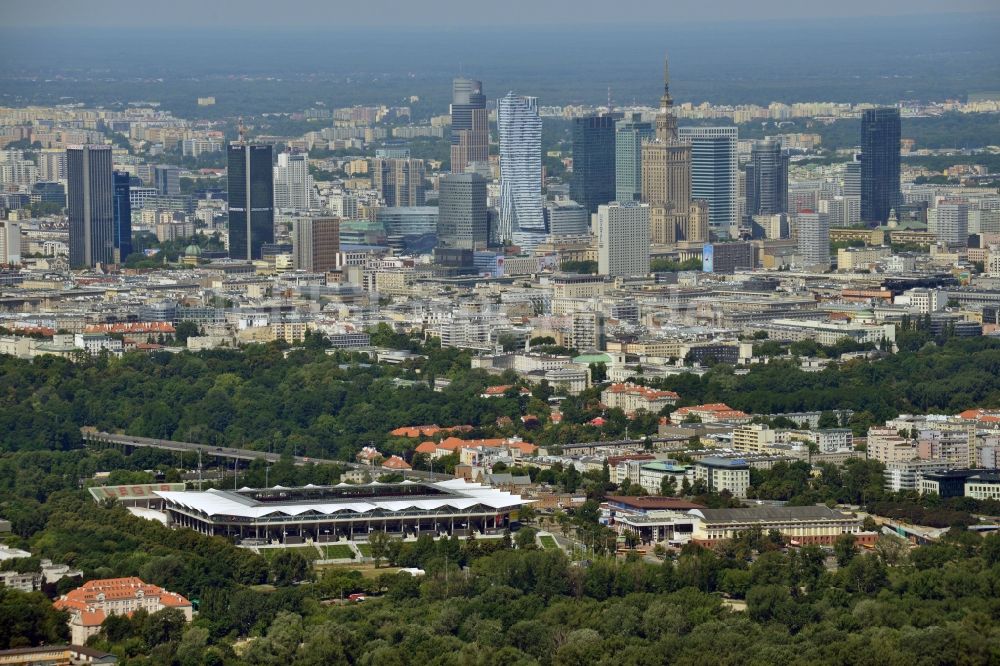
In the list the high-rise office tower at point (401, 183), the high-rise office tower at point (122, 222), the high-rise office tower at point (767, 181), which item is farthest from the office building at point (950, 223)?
the high-rise office tower at point (122, 222)

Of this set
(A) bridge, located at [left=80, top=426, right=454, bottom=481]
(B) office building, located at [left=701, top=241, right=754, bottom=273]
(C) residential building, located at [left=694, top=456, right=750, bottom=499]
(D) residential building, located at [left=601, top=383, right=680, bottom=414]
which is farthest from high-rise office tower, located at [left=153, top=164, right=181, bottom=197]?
(C) residential building, located at [left=694, top=456, right=750, bottom=499]

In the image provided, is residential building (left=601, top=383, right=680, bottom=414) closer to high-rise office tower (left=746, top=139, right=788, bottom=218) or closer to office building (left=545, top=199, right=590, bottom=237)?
office building (left=545, top=199, right=590, bottom=237)

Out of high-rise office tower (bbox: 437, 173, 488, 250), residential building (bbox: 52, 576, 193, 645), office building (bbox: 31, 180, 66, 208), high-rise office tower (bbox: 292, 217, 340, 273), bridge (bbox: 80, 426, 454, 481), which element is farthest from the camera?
office building (bbox: 31, 180, 66, 208)

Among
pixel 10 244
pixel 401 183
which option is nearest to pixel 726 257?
pixel 10 244

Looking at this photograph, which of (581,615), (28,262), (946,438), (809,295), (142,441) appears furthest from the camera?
(28,262)

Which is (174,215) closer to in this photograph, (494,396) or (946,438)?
(494,396)

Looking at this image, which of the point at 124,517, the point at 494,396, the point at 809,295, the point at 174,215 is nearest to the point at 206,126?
the point at 174,215
